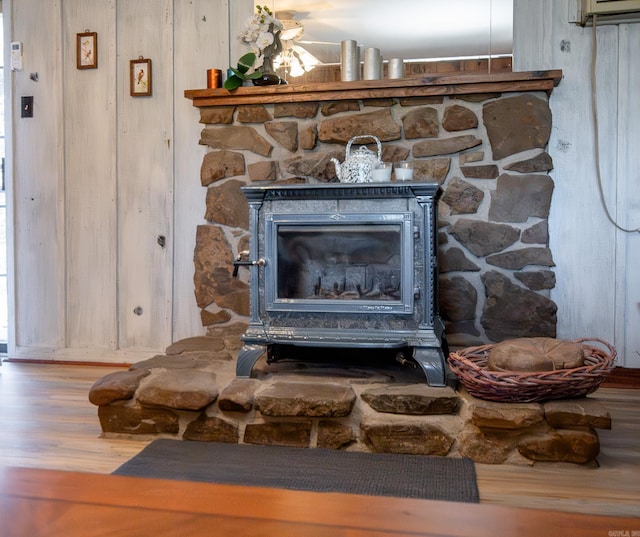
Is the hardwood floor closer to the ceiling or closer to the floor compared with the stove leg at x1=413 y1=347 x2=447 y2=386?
closer to the floor

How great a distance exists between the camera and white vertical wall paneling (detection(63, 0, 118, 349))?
3469 mm

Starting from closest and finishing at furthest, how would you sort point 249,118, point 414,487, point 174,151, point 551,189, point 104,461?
1. point 414,487
2. point 104,461
3. point 551,189
4. point 249,118
5. point 174,151

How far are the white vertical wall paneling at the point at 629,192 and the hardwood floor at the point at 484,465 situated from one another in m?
0.32

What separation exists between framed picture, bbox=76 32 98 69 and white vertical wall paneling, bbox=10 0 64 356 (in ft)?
0.45

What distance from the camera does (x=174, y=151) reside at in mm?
3381

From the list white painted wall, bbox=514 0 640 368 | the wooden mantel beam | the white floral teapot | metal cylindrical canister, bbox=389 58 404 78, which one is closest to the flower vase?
the wooden mantel beam

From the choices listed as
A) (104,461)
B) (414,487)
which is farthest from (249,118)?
→ (414,487)

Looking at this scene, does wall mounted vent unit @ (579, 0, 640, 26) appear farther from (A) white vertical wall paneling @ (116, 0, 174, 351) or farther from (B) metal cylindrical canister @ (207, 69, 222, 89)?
(A) white vertical wall paneling @ (116, 0, 174, 351)

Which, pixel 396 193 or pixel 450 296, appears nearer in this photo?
pixel 396 193

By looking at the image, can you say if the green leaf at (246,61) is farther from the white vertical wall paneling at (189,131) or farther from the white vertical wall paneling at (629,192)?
the white vertical wall paneling at (629,192)

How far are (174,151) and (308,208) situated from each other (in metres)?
1.31

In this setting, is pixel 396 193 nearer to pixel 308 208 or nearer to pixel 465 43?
pixel 308 208

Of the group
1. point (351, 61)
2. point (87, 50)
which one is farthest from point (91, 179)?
point (351, 61)

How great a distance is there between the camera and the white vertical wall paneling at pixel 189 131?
3332mm
